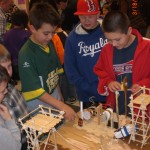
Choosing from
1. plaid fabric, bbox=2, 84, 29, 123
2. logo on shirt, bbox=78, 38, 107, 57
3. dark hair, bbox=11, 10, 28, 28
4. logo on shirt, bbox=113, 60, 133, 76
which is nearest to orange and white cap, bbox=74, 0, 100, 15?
logo on shirt, bbox=78, 38, 107, 57

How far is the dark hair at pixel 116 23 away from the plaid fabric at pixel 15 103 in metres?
0.57

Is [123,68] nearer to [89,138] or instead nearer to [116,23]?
[116,23]

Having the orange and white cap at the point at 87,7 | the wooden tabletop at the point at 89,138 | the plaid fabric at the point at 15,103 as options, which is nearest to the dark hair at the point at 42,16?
the orange and white cap at the point at 87,7

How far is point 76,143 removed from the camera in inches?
47.4

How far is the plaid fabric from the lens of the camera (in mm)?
1344

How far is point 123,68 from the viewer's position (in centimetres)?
153

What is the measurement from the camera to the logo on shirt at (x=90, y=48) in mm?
1812

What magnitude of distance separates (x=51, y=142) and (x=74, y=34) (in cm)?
84

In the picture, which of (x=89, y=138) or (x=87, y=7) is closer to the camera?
(x=89, y=138)

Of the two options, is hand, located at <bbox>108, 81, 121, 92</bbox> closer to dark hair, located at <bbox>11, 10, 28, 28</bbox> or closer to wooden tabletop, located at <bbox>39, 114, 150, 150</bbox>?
wooden tabletop, located at <bbox>39, 114, 150, 150</bbox>

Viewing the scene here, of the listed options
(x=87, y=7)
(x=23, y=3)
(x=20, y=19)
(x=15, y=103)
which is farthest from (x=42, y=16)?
(x=23, y=3)

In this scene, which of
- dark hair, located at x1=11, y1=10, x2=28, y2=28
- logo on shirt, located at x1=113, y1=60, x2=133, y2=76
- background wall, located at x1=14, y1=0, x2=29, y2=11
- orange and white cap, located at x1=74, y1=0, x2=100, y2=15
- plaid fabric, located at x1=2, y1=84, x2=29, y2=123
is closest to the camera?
plaid fabric, located at x1=2, y1=84, x2=29, y2=123

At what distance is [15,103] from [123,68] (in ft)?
1.96

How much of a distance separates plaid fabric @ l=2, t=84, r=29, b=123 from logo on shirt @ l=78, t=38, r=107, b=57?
0.57 metres
